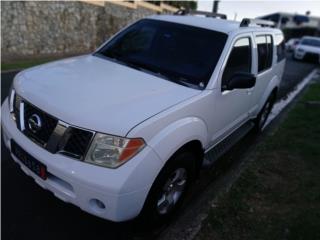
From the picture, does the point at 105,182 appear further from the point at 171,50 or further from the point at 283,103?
the point at 283,103

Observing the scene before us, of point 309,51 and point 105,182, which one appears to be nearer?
point 105,182

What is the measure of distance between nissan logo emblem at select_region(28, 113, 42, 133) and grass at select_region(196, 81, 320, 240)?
68.2 inches

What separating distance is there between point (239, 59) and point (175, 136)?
1934 millimetres

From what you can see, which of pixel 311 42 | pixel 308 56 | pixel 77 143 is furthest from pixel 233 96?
pixel 311 42

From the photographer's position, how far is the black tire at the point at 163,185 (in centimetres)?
315

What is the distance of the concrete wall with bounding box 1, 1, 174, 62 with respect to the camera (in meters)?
Result: 13.4

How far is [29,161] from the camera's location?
10.4ft

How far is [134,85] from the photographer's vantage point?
3605 millimetres

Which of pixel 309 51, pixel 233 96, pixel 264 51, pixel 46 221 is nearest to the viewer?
pixel 46 221

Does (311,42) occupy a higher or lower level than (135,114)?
lower

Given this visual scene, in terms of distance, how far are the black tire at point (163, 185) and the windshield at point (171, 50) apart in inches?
31.9

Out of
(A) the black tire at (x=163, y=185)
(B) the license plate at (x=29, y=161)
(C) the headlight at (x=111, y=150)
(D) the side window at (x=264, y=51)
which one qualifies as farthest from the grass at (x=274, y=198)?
(B) the license plate at (x=29, y=161)

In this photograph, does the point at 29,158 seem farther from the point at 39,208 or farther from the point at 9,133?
the point at 39,208

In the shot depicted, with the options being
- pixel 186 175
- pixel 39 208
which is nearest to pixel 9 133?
pixel 39 208
